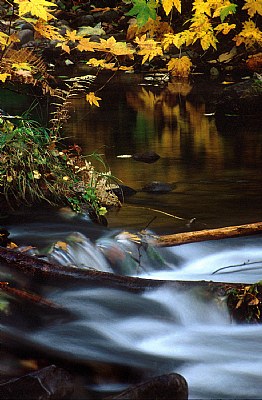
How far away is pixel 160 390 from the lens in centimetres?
286

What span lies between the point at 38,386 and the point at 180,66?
12.6 metres

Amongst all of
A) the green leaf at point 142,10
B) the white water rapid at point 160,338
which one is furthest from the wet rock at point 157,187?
the white water rapid at point 160,338

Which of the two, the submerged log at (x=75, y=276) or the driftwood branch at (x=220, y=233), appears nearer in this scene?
the submerged log at (x=75, y=276)

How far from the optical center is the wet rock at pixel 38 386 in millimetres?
2871

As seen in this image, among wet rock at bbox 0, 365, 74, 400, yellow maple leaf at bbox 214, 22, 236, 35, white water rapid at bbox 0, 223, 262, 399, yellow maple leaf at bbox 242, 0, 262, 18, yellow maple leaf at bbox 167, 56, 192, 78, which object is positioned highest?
yellow maple leaf at bbox 242, 0, 262, 18

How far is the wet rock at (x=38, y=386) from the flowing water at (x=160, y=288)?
0.94 feet

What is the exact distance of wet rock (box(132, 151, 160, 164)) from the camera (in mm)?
8242

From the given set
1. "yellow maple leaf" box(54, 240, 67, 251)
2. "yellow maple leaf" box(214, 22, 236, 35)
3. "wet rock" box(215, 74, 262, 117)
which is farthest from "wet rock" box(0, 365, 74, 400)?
"yellow maple leaf" box(214, 22, 236, 35)

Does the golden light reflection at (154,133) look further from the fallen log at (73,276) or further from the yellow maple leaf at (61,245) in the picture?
the fallen log at (73,276)

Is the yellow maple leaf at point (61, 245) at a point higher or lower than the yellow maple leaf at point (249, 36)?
lower

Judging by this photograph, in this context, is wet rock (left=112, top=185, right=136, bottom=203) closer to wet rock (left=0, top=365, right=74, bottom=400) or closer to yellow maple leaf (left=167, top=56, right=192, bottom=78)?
wet rock (left=0, top=365, right=74, bottom=400)

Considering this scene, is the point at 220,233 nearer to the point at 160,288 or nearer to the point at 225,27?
the point at 160,288

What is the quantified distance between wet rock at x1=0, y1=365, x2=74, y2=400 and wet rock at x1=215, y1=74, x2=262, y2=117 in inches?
315

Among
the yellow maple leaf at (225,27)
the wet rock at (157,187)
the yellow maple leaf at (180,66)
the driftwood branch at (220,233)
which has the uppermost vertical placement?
the yellow maple leaf at (225,27)
